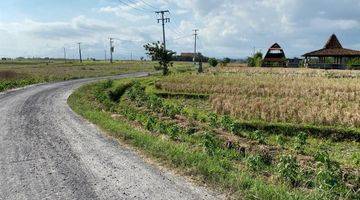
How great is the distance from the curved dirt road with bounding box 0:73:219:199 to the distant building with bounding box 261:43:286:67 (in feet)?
237

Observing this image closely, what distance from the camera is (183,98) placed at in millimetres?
29078

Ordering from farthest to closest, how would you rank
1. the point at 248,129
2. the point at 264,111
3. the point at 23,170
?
1. the point at 264,111
2. the point at 248,129
3. the point at 23,170

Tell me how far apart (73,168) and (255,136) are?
24.0 ft

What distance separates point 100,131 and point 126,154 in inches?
148

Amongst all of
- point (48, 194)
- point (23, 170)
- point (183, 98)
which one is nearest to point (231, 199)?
point (48, 194)

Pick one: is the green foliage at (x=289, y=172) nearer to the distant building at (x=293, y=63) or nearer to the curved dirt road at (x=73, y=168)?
the curved dirt road at (x=73, y=168)

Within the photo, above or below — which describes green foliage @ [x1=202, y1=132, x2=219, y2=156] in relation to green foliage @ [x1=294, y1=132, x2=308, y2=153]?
above

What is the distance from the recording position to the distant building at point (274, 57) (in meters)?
84.4

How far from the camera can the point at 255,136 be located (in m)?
15.1

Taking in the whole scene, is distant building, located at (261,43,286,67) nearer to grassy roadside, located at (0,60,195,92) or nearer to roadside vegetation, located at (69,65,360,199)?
grassy roadside, located at (0,60,195,92)

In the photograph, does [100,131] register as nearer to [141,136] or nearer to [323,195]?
[141,136]

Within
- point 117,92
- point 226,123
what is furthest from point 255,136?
point 117,92

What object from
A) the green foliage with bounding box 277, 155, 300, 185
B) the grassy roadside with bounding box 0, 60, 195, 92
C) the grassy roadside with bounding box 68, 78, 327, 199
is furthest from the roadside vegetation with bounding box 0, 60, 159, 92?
the green foliage with bounding box 277, 155, 300, 185

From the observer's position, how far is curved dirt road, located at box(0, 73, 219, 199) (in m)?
8.30
